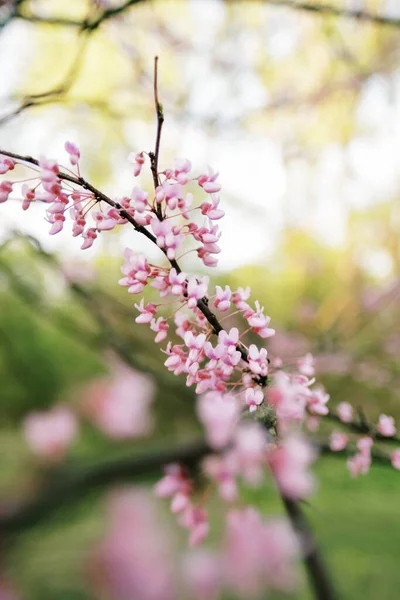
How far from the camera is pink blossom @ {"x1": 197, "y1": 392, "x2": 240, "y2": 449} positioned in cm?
59

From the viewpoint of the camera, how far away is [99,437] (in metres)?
2.92

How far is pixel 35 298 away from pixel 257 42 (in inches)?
Result: 79.1

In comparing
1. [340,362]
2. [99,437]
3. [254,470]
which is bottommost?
[254,470]

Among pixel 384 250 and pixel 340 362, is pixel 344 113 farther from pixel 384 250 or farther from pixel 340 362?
pixel 340 362

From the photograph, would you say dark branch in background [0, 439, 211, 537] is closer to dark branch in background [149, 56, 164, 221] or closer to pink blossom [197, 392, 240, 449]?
pink blossom [197, 392, 240, 449]

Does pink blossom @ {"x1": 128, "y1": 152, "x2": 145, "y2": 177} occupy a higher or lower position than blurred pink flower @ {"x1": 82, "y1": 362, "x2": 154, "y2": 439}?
lower

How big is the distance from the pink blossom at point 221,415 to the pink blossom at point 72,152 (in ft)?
0.90

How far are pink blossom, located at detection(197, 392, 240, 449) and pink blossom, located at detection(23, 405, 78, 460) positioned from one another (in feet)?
5.18

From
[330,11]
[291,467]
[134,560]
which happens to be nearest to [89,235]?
[291,467]

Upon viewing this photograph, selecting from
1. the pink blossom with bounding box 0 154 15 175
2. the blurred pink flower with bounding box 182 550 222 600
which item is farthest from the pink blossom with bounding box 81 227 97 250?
the blurred pink flower with bounding box 182 550 222 600

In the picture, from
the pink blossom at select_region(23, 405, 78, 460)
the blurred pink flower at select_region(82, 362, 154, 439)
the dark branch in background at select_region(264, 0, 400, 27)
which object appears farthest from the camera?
the blurred pink flower at select_region(82, 362, 154, 439)

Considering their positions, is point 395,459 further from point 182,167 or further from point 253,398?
point 182,167

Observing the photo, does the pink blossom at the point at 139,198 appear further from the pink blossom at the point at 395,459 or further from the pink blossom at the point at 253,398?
the pink blossom at the point at 395,459

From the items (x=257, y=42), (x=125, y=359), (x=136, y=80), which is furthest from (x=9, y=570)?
(x=257, y=42)
